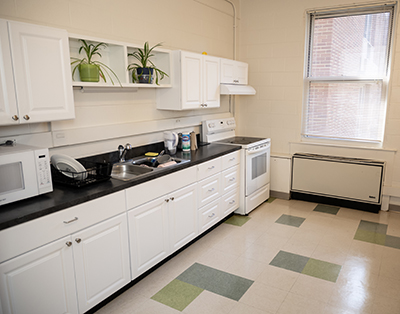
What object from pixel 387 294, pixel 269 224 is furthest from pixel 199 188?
pixel 387 294

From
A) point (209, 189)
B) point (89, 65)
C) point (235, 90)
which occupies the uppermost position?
point (89, 65)

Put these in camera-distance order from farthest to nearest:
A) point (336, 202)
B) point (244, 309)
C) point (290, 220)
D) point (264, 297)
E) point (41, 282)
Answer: point (336, 202) → point (290, 220) → point (264, 297) → point (244, 309) → point (41, 282)

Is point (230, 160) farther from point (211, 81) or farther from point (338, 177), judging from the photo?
point (338, 177)

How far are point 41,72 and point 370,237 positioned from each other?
3359mm

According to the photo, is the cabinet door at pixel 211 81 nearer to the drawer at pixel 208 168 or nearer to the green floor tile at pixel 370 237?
the drawer at pixel 208 168

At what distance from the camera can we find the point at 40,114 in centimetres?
210

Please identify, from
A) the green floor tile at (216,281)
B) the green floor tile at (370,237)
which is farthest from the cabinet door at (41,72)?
the green floor tile at (370,237)

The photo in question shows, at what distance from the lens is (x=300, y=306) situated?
7.73ft

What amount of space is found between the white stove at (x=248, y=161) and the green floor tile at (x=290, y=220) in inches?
15.2

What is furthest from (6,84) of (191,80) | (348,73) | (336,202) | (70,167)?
(336,202)

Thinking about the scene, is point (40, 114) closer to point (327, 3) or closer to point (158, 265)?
point (158, 265)

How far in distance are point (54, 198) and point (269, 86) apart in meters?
3.50

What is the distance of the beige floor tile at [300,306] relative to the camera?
2.30 meters

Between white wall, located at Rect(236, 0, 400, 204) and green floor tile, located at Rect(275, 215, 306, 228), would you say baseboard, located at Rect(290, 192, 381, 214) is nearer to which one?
white wall, located at Rect(236, 0, 400, 204)
